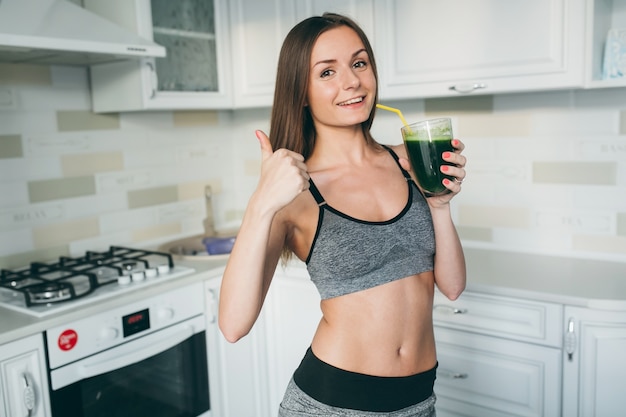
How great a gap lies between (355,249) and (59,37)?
1.21m

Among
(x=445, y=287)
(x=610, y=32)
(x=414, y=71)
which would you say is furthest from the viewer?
(x=414, y=71)

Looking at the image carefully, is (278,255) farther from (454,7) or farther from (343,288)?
(454,7)

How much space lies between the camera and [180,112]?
2.86m

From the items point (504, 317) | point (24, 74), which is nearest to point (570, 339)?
point (504, 317)

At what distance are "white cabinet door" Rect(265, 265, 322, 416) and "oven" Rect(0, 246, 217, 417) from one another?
28 centimetres

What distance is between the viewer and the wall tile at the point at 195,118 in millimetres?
2855

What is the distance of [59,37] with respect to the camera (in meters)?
1.90

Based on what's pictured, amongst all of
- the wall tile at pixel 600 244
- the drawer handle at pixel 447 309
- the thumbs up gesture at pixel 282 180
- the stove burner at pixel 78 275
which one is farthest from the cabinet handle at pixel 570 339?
the stove burner at pixel 78 275

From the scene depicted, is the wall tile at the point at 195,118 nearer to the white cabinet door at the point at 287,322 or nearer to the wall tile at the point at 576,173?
the white cabinet door at the point at 287,322

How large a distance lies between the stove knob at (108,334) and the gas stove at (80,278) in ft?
0.33

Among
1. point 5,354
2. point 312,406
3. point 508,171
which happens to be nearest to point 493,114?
point 508,171

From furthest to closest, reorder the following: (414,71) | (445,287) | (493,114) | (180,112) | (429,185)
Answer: (180,112) → (493,114) → (414,71) → (445,287) → (429,185)

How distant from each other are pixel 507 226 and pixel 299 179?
1532mm

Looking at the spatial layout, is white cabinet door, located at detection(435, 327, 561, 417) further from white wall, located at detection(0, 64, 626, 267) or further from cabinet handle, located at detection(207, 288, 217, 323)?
cabinet handle, located at detection(207, 288, 217, 323)
